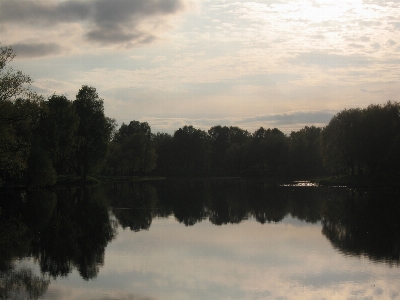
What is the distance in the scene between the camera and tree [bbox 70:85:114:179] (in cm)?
8750

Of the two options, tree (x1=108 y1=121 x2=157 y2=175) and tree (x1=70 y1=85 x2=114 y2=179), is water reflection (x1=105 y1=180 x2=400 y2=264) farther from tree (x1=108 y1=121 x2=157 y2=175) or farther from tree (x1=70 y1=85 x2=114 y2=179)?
tree (x1=108 y1=121 x2=157 y2=175)

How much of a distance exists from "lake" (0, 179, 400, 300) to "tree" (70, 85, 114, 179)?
4752cm

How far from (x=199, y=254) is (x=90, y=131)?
70575 millimetres

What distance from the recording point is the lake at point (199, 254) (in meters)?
16.0

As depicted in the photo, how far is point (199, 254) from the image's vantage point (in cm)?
2223

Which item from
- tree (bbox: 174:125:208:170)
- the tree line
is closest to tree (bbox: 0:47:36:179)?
the tree line

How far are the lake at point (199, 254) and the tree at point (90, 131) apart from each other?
47.5m

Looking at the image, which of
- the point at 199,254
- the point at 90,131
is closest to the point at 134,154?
the point at 90,131

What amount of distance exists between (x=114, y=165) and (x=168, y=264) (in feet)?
380

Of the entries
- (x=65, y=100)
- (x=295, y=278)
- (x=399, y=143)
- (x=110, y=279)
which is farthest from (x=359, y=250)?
(x=65, y=100)

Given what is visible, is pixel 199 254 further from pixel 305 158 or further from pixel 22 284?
pixel 305 158

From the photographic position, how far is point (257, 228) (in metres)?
30.8

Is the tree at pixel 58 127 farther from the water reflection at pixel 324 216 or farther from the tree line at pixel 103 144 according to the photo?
the water reflection at pixel 324 216

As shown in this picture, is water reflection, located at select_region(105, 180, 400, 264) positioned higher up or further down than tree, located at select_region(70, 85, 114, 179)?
further down
